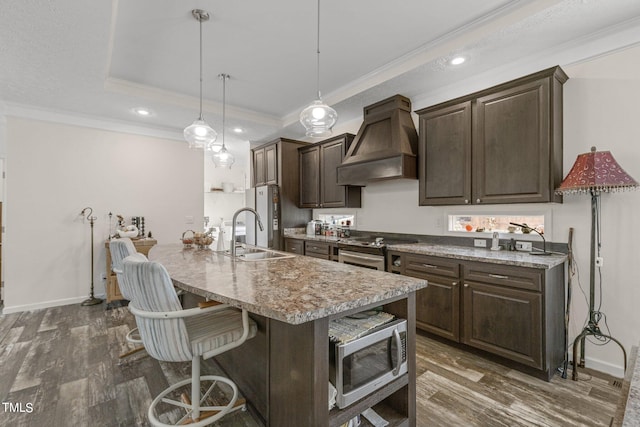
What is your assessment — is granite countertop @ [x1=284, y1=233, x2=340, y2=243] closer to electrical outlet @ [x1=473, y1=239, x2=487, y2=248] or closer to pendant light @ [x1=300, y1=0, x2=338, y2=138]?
electrical outlet @ [x1=473, y1=239, x2=487, y2=248]

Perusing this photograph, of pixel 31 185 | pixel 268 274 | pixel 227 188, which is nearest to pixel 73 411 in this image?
pixel 268 274

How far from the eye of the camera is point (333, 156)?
4453 millimetres

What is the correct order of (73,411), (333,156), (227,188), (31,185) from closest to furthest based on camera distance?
1. (73,411)
2. (31,185)
3. (333,156)
4. (227,188)

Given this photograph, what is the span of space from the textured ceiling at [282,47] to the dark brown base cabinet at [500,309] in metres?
1.92

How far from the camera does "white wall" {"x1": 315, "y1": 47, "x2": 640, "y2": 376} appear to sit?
224cm

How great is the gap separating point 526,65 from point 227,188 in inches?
256

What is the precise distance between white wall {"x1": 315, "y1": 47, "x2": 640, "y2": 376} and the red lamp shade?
272 millimetres

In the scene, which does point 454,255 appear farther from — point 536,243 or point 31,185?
point 31,185

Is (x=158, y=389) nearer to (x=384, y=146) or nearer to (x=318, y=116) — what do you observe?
(x=318, y=116)

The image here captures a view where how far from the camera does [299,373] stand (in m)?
1.25

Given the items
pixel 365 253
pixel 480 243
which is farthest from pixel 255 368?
pixel 480 243

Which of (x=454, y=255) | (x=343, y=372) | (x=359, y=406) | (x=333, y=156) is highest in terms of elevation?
(x=333, y=156)

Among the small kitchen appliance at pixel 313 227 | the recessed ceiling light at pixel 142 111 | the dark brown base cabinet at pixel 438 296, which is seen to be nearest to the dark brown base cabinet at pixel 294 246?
the small kitchen appliance at pixel 313 227

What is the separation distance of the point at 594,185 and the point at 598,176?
0.08 metres
